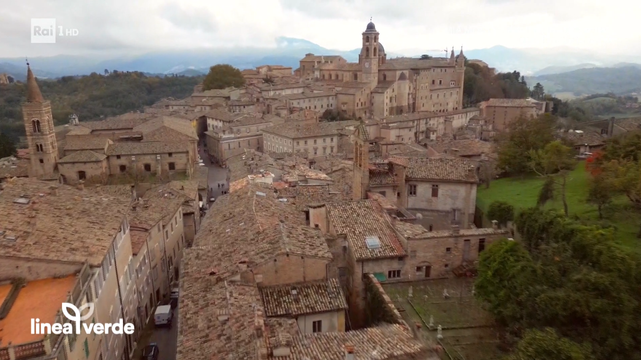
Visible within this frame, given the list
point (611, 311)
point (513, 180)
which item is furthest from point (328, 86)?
point (611, 311)

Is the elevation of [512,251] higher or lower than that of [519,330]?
higher

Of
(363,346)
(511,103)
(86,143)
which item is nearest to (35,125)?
(86,143)

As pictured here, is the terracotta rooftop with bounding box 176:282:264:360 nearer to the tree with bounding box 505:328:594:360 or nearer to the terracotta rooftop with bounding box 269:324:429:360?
the terracotta rooftop with bounding box 269:324:429:360

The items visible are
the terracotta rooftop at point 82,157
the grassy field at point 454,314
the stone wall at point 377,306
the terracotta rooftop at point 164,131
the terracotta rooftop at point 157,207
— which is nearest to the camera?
the grassy field at point 454,314

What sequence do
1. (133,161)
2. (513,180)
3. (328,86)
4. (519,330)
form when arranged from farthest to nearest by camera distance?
1. (328,86)
2. (133,161)
3. (513,180)
4. (519,330)

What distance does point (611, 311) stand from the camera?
13.7 metres

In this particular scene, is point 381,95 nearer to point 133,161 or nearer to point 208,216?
point 133,161

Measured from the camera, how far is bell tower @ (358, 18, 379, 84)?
85.6 m

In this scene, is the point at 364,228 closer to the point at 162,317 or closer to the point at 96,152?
the point at 162,317

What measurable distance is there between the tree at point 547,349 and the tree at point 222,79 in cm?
9017

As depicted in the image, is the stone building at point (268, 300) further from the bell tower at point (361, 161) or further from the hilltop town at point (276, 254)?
the bell tower at point (361, 161)

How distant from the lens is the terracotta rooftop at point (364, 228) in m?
20.6

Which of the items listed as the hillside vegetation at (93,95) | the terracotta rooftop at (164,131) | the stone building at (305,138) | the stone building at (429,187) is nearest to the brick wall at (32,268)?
the stone building at (429,187)

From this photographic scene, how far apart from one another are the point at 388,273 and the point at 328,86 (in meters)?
72.4
